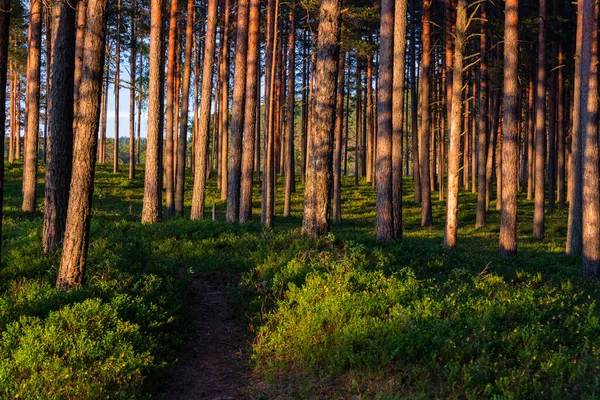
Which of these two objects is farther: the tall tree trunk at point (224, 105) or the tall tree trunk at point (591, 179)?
the tall tree trunk at point (224, 105)

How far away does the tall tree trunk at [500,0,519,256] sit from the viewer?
15.2 metres

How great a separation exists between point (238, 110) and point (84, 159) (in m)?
11.2

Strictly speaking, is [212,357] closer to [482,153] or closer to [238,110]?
[238,110]

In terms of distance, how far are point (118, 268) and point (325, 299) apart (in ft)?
13.4

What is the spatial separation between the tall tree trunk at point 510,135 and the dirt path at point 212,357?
31.9 feet

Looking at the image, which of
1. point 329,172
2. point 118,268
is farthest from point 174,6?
point 118,268

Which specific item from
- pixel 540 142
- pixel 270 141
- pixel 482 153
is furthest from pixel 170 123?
pixel 540 142

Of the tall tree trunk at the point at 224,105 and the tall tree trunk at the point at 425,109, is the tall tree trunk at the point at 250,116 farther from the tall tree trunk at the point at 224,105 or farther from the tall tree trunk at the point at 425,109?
the tall tree trunk at the point at 425,109

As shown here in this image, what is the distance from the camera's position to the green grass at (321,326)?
536 centimetres

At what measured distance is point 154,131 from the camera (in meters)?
17.8

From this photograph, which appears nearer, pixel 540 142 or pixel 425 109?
pixel 540 142

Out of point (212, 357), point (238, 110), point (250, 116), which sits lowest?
point (212, 357)

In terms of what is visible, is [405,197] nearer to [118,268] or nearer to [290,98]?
[290,98]

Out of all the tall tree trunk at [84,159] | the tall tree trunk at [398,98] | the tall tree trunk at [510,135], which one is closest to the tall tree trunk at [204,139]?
the tall tree trunk at [398,98]
